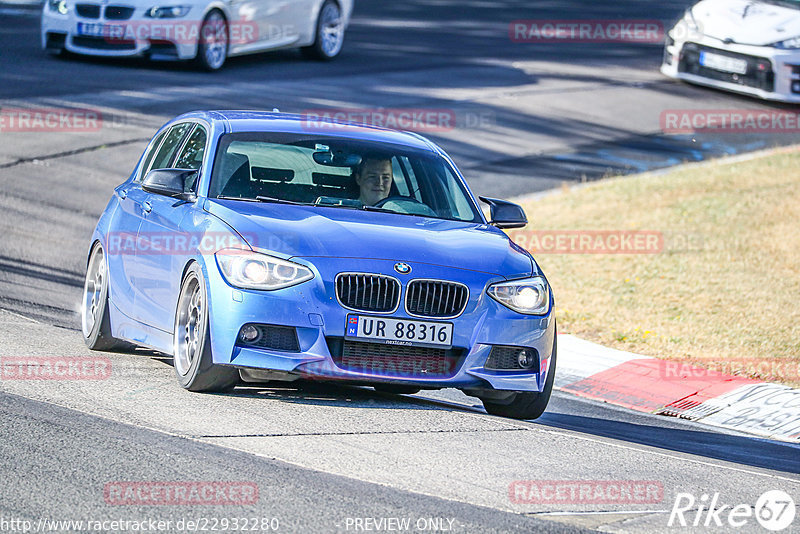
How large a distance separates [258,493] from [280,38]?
16.9 m

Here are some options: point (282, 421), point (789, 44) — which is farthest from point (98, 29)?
point (282, 421)

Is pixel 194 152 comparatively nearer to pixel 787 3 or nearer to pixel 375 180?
pixel 375 180

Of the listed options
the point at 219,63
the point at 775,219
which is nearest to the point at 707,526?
the point at 775,219

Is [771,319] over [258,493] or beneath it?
beneath

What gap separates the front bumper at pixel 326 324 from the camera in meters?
6.82

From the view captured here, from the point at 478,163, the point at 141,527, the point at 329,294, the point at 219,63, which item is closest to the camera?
the point at 141,527

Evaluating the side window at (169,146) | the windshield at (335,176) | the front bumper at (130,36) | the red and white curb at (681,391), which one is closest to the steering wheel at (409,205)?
the windshield at (335,176)

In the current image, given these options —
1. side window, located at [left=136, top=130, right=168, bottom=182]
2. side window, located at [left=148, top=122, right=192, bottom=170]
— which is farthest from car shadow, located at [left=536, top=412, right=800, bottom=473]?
side window, located at [left=136, top=130, right=168, bottom=182]

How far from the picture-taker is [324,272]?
6.87 m

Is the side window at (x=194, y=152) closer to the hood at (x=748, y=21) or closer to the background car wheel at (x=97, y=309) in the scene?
the background car wheel at (x=97, y=309)

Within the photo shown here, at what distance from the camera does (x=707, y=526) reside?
561 centimetres

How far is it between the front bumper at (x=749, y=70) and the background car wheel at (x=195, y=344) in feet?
52.0

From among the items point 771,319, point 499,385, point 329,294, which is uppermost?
point 329,294

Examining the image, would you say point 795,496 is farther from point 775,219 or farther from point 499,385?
point 775,219
